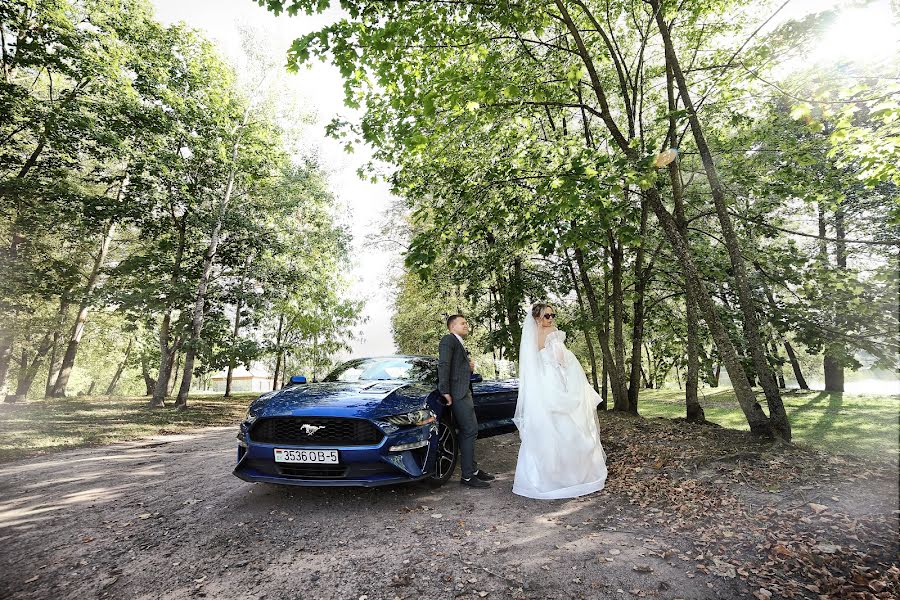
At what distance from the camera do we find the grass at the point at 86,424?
8078mm

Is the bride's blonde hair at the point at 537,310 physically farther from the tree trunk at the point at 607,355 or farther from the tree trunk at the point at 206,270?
the tree trunk at the point at 206,270

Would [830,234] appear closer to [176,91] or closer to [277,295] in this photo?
[277,295]

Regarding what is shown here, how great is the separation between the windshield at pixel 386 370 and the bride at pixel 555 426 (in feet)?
4.28

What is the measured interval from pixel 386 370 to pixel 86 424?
9734 mm

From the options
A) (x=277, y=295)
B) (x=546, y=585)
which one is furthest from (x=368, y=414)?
(x=277, y=295)

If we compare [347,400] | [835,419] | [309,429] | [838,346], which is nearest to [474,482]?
[347,400]

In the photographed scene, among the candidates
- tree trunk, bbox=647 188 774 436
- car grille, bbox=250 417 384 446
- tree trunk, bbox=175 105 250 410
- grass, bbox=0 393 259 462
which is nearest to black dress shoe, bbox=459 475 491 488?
car grille, bbox=250 417 384 446

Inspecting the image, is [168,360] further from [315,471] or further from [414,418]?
[414,418]

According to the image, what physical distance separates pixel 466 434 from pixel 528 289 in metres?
7.26

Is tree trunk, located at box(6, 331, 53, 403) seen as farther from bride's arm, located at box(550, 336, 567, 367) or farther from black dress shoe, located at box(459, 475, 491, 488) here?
bride's arm, located at box(550, 336, 567, 367)

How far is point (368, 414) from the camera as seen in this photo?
4000mm

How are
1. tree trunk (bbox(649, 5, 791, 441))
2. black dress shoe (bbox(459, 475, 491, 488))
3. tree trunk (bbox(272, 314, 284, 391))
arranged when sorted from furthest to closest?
tree trunk (bbox(272, 314, 284, 391)), tree trunk (bbox(649, 5, 791, 441)), black dress shoe (bbox(459, 475, 491, 488))

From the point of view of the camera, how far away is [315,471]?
3969 millimetres

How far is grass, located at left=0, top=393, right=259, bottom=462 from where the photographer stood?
26.5ft
